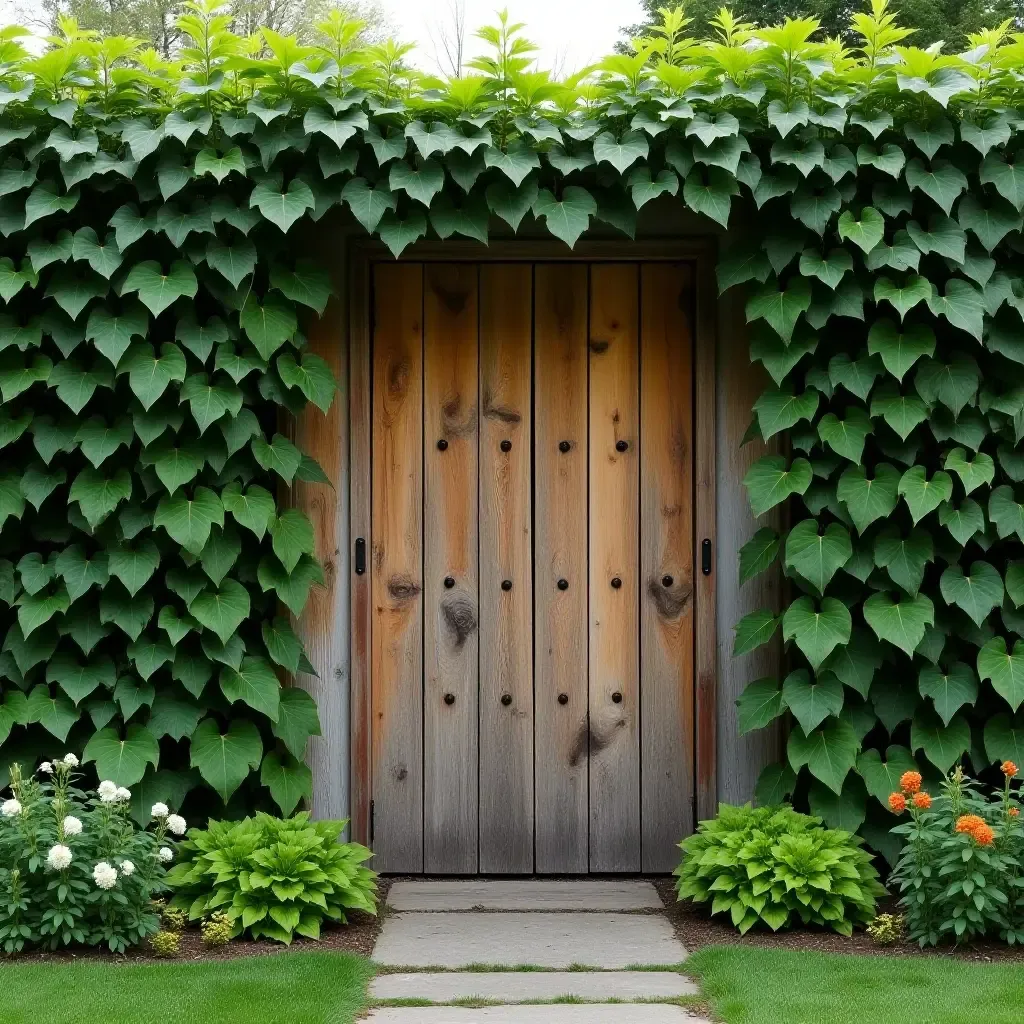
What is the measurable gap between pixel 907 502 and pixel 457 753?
1.68 meters

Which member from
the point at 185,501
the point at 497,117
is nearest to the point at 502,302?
the point at 497,117

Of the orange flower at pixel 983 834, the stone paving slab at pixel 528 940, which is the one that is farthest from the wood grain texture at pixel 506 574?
the orange flower at pixel 983 834

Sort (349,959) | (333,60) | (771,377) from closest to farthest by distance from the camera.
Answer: (349,959), (333,60), (771,377)

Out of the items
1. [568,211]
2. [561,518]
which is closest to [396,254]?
[568,211]

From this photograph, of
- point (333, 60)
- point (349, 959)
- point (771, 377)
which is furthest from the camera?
point (771, 377)

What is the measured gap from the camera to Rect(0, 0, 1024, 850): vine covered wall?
3.80 meters

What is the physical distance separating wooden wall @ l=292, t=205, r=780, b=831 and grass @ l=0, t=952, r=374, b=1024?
1008mm

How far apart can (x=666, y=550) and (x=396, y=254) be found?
1.36 metres

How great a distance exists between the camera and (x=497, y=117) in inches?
152

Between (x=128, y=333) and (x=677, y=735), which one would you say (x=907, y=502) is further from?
(x=128, y=333)

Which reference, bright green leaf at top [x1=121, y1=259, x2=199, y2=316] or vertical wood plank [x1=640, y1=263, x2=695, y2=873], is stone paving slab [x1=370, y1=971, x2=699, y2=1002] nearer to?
vertical wood plank [x1=640, y1=263, x2=695, y2=873]

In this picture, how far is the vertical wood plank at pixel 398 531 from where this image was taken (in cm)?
434

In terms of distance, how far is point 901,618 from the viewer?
12.7 feet

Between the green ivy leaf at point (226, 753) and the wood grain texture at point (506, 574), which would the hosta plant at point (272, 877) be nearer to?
the green ivy leaf at point (226, 753)
